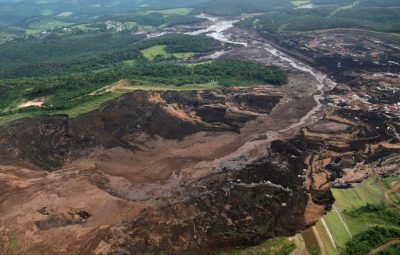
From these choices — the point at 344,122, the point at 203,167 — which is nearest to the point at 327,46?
the point at 344,122

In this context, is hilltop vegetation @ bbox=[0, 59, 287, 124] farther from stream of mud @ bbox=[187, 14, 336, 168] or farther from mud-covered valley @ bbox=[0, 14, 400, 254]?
stream of mud @ bbox=[187, 14, 336, 168]

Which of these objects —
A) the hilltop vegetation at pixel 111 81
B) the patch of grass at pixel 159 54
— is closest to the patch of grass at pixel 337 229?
the hilltop vegetation at pixel 111 81

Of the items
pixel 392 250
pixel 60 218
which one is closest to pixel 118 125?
pixel 60 218

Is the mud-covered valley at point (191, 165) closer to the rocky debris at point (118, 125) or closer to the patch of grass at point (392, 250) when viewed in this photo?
the rocky debris at point (118, 125)

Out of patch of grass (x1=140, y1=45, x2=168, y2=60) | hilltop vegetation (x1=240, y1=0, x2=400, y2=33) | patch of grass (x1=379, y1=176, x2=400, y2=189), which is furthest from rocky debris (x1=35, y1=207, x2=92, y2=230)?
hilltop vegetation (x1=240, y1=0, x2=400, y2=33)

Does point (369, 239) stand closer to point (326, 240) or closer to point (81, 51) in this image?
point (326, 240)

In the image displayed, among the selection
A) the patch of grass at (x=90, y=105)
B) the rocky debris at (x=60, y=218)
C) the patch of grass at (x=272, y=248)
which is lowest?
the rocky debris at (x=60, y=218)
